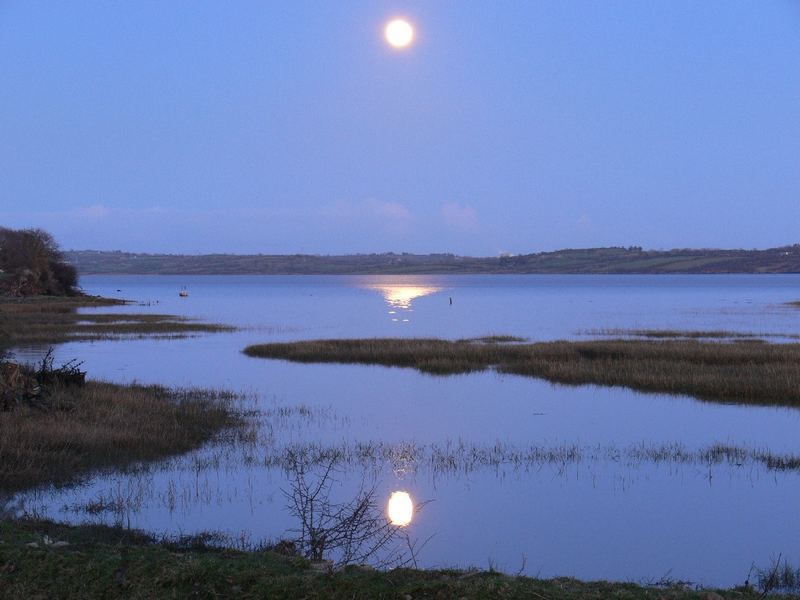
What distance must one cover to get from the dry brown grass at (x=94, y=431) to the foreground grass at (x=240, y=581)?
649 cm

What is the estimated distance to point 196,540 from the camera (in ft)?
38.9

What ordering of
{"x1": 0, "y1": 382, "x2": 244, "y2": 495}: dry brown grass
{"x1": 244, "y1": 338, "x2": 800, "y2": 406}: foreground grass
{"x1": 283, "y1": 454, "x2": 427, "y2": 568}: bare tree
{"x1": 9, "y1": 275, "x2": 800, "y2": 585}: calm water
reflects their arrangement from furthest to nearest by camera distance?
{"x1": 244, "y1": 338, "x2": 800, "y2": 406}: foreground grass, {"x1": 0, "y1": 382, "x2": 244, "y2": 495}: dry brown grass, {"x1": 9, "y1": 275, "x2": 800, "y2": 585}: calm water, {"x1": 283, "y1": 454, "x2": 427, "y2": 568}: bare tree

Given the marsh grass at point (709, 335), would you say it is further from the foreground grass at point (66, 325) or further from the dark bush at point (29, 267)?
the dark bush at point (29, 267)

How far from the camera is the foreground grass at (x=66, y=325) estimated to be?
50056mm

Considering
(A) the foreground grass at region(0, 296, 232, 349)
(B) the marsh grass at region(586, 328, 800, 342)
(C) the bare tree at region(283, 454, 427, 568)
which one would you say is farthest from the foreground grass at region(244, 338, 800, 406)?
(C) the bare tree at region(283, 454, 427, 568)

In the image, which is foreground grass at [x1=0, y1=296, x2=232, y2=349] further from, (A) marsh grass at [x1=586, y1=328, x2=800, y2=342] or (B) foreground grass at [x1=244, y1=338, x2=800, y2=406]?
(A) marsh grass at [x1=586, y1=328, x2=800, y2=342]

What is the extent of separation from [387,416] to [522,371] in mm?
10755

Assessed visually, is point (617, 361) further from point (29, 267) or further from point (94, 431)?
point (29, 267)

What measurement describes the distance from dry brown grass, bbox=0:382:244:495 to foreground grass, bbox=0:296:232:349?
2366 centimetres

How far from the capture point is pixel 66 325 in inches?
2215

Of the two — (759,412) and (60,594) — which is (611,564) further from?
(759,412)

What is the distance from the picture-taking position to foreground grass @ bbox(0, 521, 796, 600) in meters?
7.86

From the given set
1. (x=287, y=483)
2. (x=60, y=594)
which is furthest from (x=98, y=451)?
(x=60, y=594)

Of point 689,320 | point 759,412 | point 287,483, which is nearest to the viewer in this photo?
point 287,483
